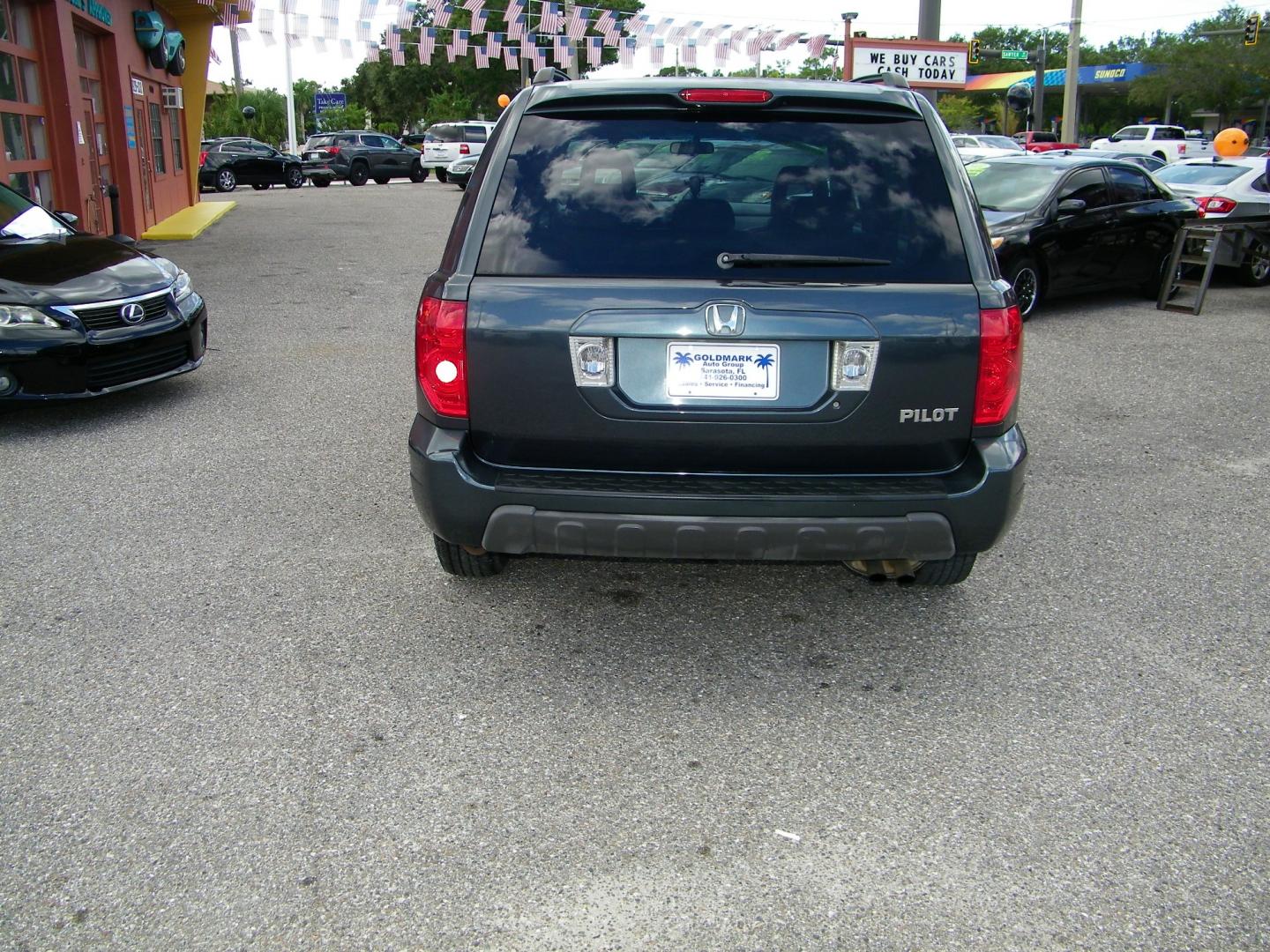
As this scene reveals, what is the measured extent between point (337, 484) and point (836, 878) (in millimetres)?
3692

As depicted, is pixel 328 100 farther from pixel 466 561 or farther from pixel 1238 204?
pixel 466 561

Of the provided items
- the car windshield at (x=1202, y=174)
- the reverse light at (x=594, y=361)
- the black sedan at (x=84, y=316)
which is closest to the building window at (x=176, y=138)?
the black sedan at (x=84, y=316)

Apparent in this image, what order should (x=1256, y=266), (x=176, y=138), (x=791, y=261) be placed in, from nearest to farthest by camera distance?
(x=791, y=261), (x=1256, y=266), (x=176, y=138)

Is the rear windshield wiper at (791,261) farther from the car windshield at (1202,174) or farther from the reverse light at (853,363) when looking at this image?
the car windshield at (1202,174)

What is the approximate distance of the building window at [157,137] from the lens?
19.3 metres

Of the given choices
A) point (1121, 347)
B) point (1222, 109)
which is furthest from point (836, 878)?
point (1222, 109)

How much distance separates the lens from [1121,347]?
9594 millimetres

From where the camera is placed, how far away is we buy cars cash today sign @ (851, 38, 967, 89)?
2128cm

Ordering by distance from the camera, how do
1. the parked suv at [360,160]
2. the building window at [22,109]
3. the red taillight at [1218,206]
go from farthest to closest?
the parked suv at [360,160] < the red taillight at [1218,206] < the building window at [22,109]

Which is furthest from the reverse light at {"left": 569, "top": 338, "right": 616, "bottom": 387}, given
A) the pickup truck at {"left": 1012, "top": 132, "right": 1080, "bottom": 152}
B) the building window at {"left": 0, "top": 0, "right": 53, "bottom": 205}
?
the pickup truck at {"left": 1012, "top": 132, "right": 1080, "bottom": 152}

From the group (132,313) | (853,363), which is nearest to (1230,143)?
(132,313)

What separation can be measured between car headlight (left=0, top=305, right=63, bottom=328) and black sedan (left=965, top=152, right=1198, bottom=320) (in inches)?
306

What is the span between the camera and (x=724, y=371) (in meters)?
3.27

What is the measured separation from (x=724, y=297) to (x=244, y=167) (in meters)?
33.9
